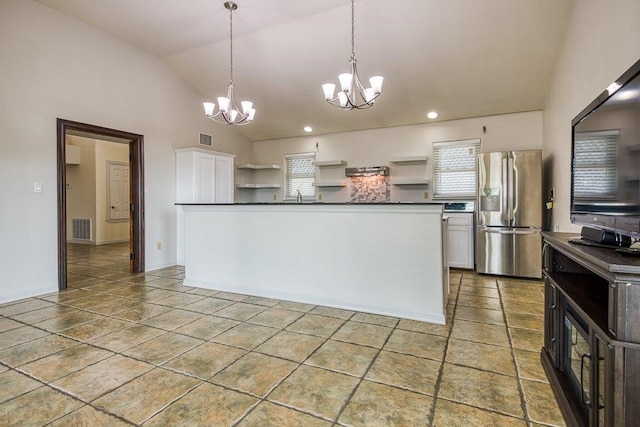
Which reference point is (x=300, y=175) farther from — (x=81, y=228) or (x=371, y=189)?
(x=81, y=228)

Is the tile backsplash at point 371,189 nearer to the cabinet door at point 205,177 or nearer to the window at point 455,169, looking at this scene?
the window at point 455,169

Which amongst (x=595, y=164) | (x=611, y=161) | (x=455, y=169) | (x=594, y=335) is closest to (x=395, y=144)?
(x=455, y=169)

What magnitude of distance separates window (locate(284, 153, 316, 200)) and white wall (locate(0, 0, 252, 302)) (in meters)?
2.97

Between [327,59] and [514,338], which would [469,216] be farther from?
[327,59]

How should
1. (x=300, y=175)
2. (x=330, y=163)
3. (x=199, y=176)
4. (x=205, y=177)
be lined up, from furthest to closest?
(x=300, y=175) < (x=330, y=163) < (x=205, y=177) < (x=199, y=176)

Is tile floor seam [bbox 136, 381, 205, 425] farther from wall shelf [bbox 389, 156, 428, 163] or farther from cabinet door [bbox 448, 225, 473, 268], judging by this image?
wall shelf [bbox 389, 156, 428, 163]

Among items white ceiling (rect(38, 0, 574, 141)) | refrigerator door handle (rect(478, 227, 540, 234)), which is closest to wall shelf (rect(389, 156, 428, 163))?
white ceiling (rect(38, 0, 574, 141))

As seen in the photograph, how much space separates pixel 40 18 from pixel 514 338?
19.7ft

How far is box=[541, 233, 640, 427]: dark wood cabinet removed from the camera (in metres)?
1.08

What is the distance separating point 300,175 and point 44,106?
4448 mm

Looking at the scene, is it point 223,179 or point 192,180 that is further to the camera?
point 223,179

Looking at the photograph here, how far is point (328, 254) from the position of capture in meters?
3.42

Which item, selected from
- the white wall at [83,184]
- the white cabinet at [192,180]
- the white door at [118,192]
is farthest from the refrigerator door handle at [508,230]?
the white wall at [83,184]

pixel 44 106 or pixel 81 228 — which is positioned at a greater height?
pixel 44 106
